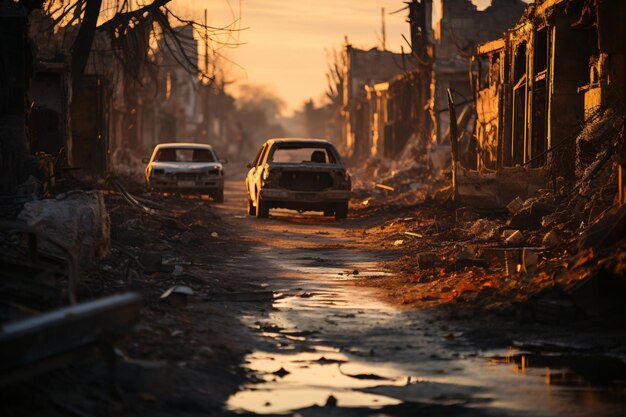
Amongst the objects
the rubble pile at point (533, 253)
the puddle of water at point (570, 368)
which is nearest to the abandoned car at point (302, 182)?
the rubble pile at point (533, 253)

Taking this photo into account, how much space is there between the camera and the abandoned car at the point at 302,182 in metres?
22.7

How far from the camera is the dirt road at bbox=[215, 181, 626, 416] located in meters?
6.96

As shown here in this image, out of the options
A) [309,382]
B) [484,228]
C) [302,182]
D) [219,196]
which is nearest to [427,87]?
[219,196]

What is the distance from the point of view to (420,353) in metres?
8.78

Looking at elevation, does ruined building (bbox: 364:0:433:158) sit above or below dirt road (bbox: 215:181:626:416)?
above

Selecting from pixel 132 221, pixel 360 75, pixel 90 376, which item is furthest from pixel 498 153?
pixel 360 75

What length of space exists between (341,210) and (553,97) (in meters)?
5.53

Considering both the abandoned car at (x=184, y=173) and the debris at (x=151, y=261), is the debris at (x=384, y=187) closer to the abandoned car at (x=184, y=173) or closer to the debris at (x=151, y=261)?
the abandoned car at (x=184, y=173)

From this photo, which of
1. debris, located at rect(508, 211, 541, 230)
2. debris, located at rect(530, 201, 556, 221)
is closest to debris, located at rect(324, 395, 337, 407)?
debris, located at rect(508, 211, 541, 230)

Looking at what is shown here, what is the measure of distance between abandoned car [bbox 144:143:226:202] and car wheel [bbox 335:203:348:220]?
5.37m

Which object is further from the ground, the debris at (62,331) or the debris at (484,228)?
the debris at (62,331)

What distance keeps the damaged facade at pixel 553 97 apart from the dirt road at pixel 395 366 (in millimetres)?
6152

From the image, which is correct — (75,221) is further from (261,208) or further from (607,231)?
(261,208)

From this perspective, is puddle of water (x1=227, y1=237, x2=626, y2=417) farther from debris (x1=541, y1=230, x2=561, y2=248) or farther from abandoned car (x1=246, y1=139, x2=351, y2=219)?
abandoned car (x1=246, y1=139, x2=351, y2=219)
